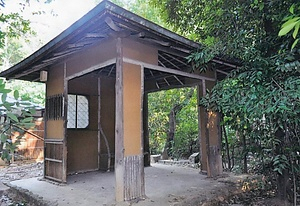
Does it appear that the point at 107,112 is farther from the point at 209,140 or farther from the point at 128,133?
the point at 128,133

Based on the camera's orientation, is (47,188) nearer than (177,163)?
Yes

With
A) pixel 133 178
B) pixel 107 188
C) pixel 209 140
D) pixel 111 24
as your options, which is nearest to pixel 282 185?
pixel 209 140

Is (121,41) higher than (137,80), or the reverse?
(121,41)

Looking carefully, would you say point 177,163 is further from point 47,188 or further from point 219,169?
point 47,188

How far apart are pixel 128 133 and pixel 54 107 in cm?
263

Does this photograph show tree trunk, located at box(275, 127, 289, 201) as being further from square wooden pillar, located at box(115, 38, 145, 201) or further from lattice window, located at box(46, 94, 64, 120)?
lattice window, located at box(46, 94, 64, 120)

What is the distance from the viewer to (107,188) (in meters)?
4.86

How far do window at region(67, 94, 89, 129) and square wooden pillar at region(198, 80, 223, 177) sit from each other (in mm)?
3197

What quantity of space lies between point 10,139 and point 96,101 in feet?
18.4

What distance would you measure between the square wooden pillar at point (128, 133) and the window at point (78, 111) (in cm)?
313

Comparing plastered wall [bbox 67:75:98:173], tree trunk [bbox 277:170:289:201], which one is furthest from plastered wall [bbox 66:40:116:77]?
tree trunk [bbox 277:170:289:201]

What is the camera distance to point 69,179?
5828 mm

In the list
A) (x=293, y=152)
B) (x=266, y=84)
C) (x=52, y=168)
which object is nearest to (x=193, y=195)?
(x=293, y=152)

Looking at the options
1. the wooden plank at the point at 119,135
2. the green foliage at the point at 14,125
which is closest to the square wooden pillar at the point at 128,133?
the wooden plank at the point at 119,135
